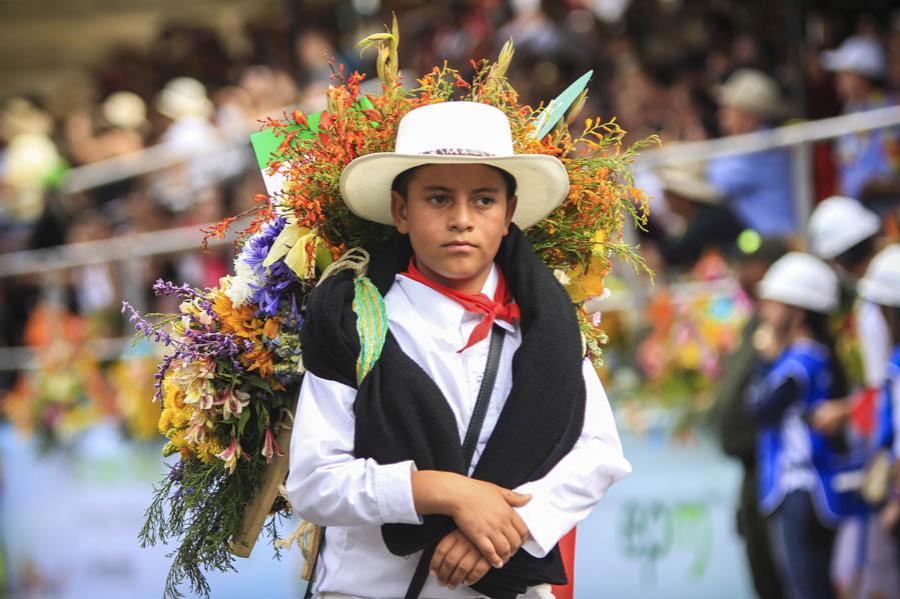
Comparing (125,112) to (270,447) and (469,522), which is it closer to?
(270,447)

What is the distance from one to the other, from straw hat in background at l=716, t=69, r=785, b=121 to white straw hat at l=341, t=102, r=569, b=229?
17.5ft

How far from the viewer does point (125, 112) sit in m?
13.2

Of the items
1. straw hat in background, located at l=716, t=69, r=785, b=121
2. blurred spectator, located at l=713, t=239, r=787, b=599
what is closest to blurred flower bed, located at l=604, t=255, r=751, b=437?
blurred spectator, located at l=713, t=239, r=787, b=599

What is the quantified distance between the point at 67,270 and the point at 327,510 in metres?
8.14

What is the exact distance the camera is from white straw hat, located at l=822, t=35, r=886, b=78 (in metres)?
8.28

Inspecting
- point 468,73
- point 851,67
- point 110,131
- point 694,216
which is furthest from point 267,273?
point 110,131

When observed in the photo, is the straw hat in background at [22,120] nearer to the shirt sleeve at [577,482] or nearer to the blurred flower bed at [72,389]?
the blurred flower bed at [72,389]

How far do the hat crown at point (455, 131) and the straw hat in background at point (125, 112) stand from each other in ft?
32.6

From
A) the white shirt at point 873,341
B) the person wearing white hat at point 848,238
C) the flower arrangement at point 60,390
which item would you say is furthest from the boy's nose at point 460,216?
the flower arrangement at point 60,390

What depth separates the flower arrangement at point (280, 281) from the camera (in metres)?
3.70

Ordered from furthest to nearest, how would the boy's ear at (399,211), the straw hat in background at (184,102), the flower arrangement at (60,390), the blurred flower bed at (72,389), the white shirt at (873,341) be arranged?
the straw hat in background at (184,102)
the flower arrangement at (60,390)
the blurred flower bed at (72,389)
the white shirt at (873,341)
the boy's ear at (399,211)

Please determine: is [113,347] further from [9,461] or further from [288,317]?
[288,317]

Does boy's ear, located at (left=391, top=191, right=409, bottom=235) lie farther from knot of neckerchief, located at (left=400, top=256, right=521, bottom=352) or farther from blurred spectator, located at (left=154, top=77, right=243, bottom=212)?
blurred spectator, located at (left=154, top=77, right=243, bottom=212)

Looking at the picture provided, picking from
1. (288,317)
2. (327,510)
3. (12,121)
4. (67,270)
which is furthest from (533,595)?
(12,121)
